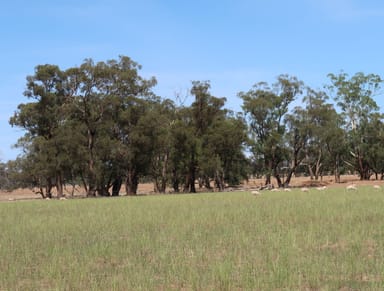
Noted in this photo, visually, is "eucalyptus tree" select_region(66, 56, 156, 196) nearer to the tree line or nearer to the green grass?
the tree line

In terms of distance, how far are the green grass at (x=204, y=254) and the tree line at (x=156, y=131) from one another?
33.9 metres

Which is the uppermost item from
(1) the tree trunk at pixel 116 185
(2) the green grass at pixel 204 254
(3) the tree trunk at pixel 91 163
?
(3) the tree trunk at pixel 91 163

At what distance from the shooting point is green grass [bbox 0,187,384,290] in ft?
26.6

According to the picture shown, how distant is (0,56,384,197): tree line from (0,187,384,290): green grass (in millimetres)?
33905

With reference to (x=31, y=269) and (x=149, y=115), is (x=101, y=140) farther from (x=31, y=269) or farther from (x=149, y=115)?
Result: (x=31, y=269)

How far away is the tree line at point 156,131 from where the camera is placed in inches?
1961

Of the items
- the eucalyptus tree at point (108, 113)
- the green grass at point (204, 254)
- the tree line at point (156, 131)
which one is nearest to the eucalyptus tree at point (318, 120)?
the tree line at point (156, 131)

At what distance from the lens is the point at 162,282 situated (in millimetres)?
8227

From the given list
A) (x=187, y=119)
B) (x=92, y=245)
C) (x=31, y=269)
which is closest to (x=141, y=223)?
(x=92, y=245)

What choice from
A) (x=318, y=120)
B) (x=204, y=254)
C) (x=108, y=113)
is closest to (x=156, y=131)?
(x=108, y=113)

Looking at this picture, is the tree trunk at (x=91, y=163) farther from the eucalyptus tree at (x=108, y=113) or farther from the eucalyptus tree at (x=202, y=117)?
the eucalyptus tree at (x=202, y=117)

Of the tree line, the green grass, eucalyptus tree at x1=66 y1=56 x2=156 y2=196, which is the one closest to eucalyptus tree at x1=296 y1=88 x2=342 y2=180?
the tree line

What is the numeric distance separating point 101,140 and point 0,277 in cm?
4054

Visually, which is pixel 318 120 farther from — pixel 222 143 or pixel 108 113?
pixel 108 113
